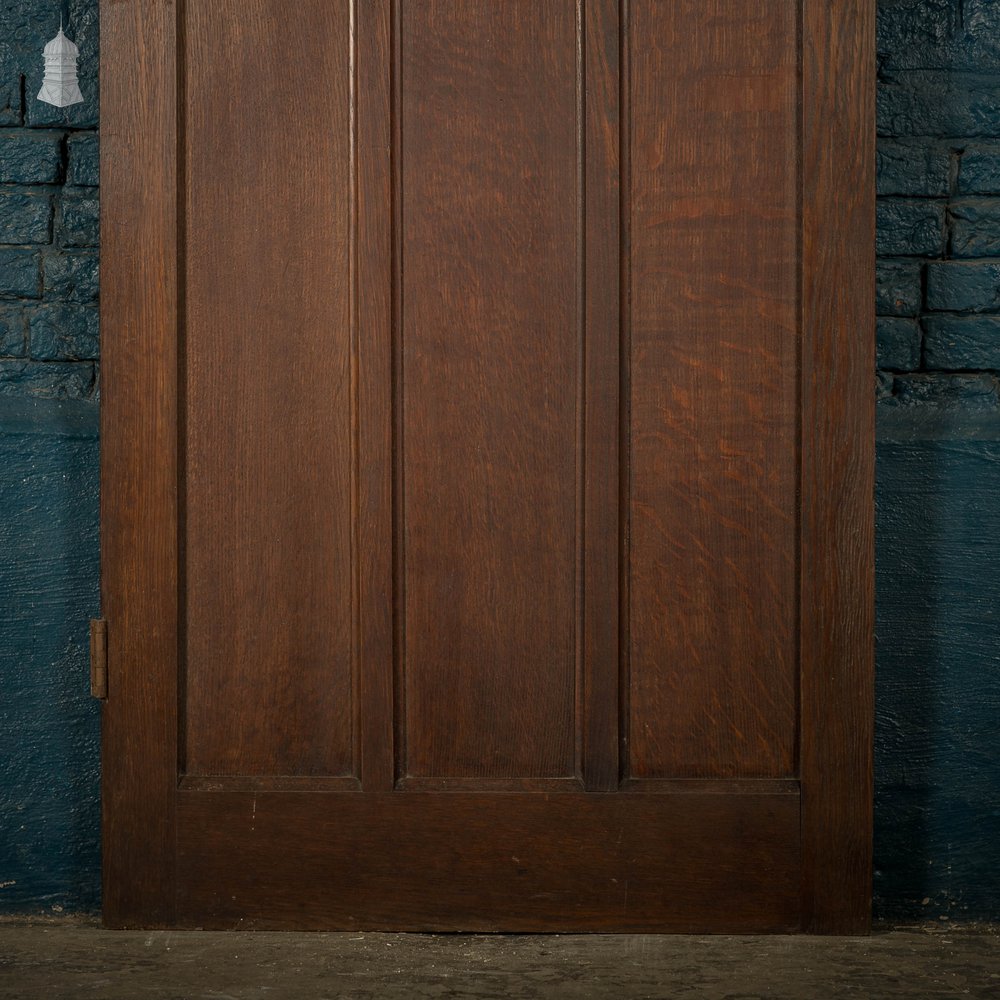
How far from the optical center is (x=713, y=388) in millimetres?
1786

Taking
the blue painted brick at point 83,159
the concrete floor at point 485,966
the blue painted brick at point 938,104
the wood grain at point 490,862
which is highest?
the blue painted brick at point 938,104

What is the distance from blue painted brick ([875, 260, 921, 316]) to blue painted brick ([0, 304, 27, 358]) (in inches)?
61.3

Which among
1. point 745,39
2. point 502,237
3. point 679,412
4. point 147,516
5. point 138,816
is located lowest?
point 138,816

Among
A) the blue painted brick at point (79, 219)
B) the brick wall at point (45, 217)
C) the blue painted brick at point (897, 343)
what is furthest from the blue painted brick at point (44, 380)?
the blue painted brick at point (897, 343)

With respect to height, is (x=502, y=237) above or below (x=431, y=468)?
above

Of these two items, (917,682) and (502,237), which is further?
(917,682)

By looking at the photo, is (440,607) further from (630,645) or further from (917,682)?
(917,682)

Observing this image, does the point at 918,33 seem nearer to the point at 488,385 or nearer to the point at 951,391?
the point at 951,391

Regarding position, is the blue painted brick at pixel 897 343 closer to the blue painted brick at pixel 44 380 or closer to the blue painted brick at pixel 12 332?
the blue painted brick at pixel 44 380

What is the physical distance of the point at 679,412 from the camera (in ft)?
5.88

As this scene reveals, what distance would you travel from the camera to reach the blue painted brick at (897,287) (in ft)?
6.25

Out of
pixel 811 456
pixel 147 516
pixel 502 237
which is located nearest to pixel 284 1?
pixel 502 237

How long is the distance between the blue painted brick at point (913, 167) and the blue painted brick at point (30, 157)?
1500mm

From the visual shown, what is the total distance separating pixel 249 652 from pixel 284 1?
111 cm
